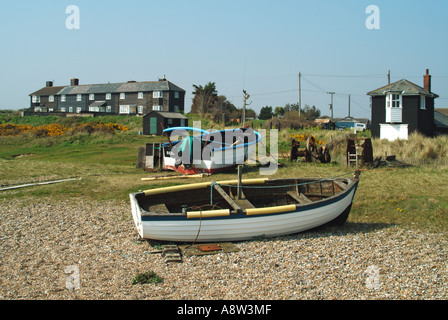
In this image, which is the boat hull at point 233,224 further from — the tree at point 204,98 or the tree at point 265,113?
the tree at point 265,113

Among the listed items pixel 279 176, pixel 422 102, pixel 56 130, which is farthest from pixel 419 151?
pixel 56 130

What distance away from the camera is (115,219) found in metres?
13.2

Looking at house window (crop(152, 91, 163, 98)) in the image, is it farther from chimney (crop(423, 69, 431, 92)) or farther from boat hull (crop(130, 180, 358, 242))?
boat hull (crop(130, 180, 358, 242))

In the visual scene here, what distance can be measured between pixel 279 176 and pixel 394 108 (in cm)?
2101

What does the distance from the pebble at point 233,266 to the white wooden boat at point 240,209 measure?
15.5 inches

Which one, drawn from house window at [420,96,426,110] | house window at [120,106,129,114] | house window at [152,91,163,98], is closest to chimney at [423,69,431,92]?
house window at [420,96,426,110]

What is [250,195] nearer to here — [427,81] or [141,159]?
[141,159]

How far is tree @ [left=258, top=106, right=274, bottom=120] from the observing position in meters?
78.9

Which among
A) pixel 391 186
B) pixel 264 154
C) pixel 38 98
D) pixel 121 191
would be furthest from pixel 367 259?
pixel 38 98

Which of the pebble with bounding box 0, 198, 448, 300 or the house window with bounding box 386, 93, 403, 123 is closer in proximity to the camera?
the pebble with bounding box 0, 198, 448, 300

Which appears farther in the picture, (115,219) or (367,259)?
(115,219)

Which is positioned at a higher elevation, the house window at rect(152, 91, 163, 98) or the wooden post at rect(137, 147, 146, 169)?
the house window at rect(152, 91, 163, 98)
